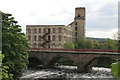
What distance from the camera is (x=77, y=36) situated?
73.9 meters

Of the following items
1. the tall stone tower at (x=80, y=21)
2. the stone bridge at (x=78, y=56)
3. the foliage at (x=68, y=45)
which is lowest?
the stone bridge at (x=78, y=56)

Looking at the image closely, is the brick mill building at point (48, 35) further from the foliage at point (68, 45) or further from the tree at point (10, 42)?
the tree at point (10, 42)

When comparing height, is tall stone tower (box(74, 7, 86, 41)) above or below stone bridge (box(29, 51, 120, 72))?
above

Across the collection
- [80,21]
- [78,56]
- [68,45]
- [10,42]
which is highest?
[80,21]

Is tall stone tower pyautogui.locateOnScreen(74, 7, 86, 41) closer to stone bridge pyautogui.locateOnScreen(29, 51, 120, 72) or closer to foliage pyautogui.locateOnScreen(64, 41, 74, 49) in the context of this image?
foliage pyautogui.locateOnScreen(64, 41, 74, 49)

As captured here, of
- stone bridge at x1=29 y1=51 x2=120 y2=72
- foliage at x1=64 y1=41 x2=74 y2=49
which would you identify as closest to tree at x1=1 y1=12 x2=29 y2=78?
stone bridge at x1=29 y1=51 x2=120 y2=72

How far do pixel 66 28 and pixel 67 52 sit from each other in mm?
25591

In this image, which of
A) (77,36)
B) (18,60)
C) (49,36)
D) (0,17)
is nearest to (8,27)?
(0,17)

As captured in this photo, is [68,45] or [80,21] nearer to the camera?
[68,45]

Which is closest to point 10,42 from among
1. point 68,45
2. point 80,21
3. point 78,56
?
point 78,56

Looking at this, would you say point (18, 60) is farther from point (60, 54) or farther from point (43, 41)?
point (43, 41)

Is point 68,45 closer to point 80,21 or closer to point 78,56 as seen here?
point 80,21

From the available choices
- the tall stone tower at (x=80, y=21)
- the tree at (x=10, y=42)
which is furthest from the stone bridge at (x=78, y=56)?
the tall stone tower at (x=80, y=21)

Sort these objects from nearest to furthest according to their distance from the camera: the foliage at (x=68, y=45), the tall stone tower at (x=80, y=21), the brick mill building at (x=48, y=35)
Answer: the foliage at (x=68, y=45) < the brick mill building at (x=48, y=35) < the tall stone tower at (x=80, y=21)
